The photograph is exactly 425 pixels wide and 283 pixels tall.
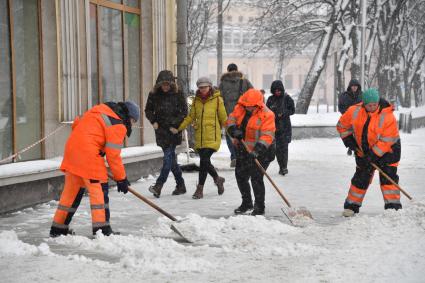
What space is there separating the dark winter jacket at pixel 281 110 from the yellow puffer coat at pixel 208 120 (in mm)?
2665

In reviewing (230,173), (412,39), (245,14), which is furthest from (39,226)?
(245,14)

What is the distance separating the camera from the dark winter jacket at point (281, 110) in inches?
475

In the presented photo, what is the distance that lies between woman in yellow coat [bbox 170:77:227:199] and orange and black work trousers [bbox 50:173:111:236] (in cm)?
288

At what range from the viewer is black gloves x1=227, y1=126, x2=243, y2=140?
317 inches

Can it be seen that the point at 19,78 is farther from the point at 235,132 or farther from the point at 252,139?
the point at 252,139

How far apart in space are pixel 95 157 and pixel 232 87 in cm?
674

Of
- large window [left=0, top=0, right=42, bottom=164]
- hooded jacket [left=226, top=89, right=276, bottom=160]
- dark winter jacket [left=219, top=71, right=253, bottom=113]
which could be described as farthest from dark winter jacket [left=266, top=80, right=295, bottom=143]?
large window [left=0, top=0, right=42, bottom=164]

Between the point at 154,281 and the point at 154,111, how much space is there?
187 inches

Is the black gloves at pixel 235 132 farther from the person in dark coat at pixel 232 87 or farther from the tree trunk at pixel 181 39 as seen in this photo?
the person in dark coat at pixel 232 87

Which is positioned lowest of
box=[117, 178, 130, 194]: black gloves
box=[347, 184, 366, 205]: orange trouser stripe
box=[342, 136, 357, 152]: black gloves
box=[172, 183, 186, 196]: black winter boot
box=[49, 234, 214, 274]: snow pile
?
box=[172, 183, 186, 196]: black winter boot

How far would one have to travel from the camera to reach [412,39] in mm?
35844

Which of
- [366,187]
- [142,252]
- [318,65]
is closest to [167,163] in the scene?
[366,187]

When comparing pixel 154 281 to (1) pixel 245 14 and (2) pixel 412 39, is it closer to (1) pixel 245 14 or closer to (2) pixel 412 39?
(2) pixel 412 39

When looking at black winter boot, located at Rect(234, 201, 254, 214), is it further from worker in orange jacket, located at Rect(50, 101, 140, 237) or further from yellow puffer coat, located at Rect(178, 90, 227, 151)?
worker in orange jacket, located at Rect(50, 101, 140, 237)
